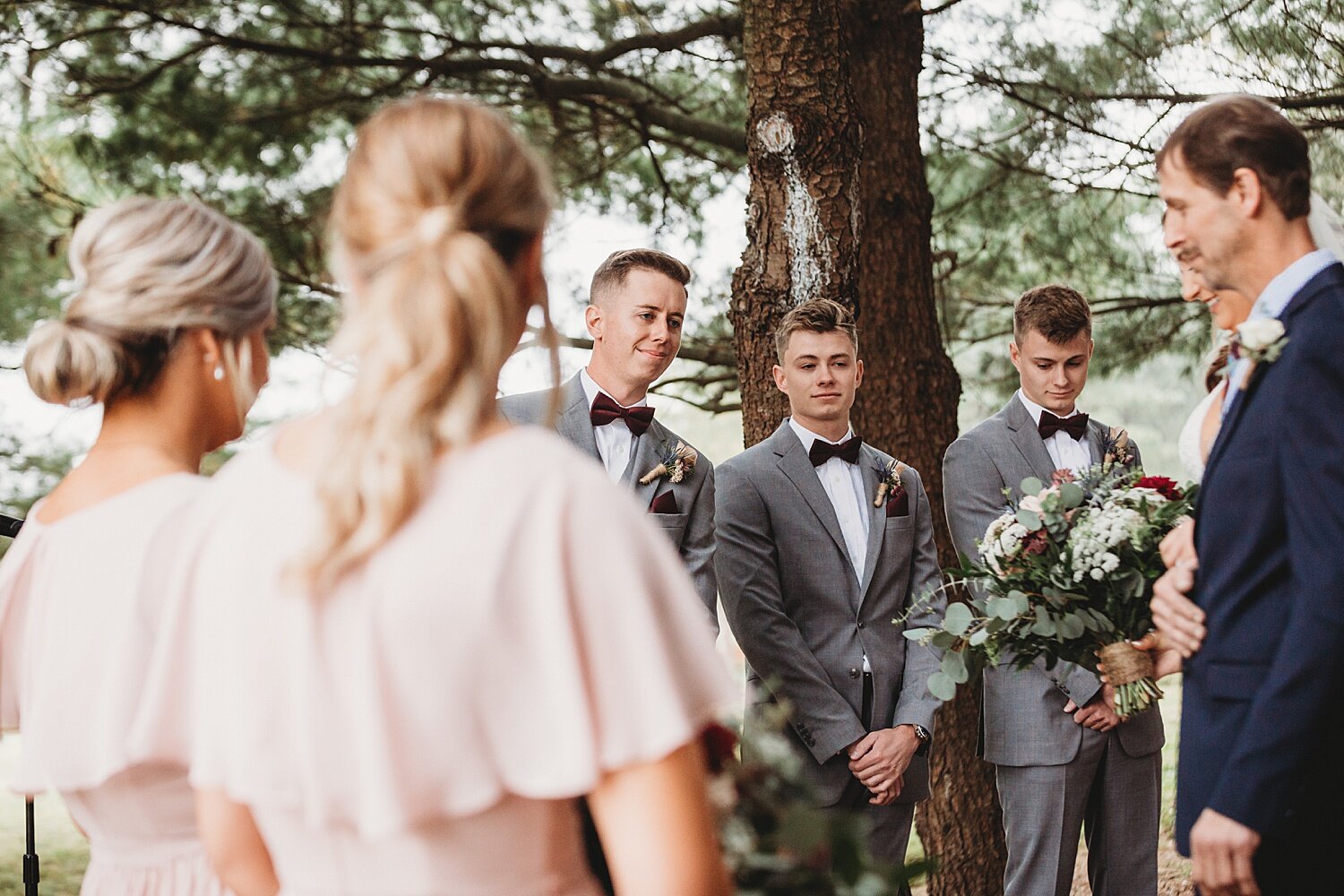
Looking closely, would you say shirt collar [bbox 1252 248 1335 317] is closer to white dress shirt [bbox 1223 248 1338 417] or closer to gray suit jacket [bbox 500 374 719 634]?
white dress shirt [bbox 1223 248 1338 417]

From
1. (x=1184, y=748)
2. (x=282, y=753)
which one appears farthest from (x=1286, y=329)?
(x=282, y=753)

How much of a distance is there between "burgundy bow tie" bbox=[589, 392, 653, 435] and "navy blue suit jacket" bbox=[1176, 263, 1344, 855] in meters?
1.90

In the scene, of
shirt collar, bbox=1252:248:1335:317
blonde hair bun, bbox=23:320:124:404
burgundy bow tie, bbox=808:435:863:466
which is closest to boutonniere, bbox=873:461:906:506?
burgundy bow tie, bbox=808:435:863:466

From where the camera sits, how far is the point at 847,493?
4.19 meters

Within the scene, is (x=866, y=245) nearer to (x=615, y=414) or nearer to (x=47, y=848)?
(x=615, y=414)

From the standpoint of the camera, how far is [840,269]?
196 inches

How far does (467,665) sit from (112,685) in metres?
0.88

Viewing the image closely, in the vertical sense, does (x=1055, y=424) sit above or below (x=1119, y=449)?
above

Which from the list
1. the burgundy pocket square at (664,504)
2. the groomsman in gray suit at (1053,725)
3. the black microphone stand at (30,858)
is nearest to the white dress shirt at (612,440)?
the burgundy pocket square at (664,504)

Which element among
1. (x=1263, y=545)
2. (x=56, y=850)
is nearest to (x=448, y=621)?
(x=1263, y=545)

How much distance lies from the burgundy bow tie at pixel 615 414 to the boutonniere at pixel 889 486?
80cm

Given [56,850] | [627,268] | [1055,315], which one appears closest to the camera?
[627,268]

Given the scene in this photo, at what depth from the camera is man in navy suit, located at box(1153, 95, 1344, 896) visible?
2172 mm

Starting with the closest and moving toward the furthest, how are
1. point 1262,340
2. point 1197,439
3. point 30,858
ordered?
point 1262,340
point 1197,439
point 30,858
